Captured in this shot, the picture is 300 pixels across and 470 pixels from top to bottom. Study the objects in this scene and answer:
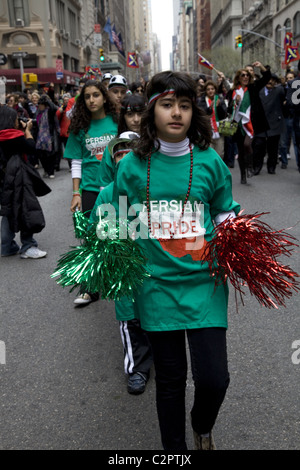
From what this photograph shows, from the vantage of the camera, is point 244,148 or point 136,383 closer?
point 136,383

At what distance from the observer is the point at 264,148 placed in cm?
1181

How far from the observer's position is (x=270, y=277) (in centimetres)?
226

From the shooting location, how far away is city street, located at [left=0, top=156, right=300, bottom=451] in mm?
2844

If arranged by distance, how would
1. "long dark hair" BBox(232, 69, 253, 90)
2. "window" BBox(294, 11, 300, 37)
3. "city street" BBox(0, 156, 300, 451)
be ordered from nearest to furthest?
"city street" BBox(0, 156, 300, 451)
"long dark hair" BBox(232, 69, 253, 90)
"window" BBox(294, 11, 300, 37)

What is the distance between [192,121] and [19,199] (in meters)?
4.38

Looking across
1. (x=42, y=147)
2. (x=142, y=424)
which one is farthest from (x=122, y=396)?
(x=42, y=147)

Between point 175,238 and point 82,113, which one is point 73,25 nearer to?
point 82,113

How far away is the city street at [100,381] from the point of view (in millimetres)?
2844

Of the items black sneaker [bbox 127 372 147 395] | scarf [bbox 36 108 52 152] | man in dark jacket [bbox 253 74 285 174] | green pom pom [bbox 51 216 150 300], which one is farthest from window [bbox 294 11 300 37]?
green pom pom [bbox 51 216 150 300]

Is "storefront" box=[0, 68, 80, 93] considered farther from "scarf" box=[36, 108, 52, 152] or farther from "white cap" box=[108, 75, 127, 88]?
"white cap" box=[108, 75, 127, 88]

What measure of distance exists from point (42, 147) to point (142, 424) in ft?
34.8

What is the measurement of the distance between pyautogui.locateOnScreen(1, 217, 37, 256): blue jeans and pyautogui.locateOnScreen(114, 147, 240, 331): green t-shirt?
4.56 m

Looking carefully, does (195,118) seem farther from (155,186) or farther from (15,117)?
(15,117)

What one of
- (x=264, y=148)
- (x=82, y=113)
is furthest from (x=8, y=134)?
(x=264, y=148)
